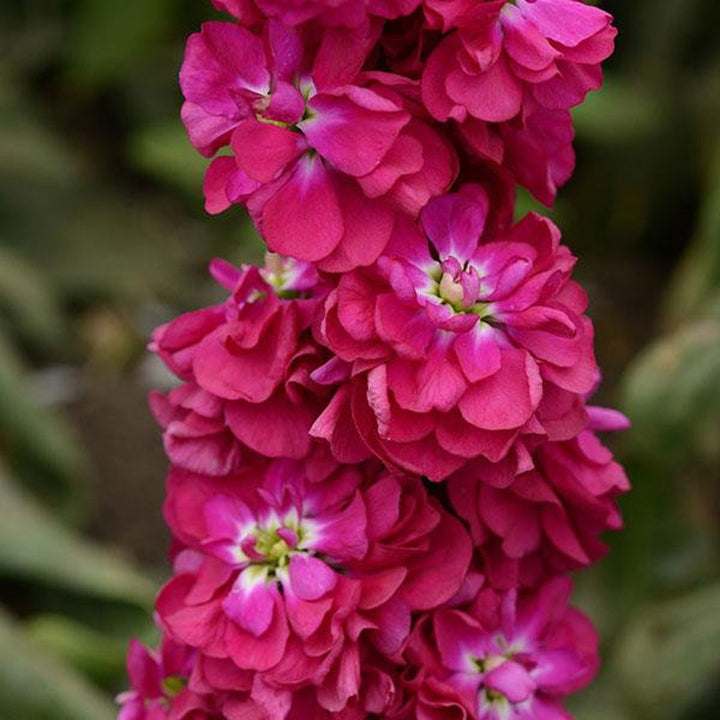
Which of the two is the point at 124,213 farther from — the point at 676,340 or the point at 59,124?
the point at 676,340

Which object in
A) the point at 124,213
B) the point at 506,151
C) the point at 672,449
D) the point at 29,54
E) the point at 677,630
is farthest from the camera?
the point at 29,54

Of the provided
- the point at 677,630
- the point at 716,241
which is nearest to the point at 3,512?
the point at 677,630

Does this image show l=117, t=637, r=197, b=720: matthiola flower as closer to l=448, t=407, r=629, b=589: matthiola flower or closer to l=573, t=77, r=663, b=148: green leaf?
l=448, t=407, r=629, b=589: matthiola flower

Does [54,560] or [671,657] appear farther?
[54,560]

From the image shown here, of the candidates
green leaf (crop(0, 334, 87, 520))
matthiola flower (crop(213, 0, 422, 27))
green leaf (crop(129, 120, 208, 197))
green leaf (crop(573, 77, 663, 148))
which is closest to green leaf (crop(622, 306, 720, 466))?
matthiola flower (crop(213, 0, 422, 27))

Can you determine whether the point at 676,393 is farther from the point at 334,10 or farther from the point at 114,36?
the point at 114,36

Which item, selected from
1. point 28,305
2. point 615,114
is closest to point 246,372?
point 28,305

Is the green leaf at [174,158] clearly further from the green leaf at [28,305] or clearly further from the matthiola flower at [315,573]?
the matthiola flower at [315,573]
